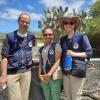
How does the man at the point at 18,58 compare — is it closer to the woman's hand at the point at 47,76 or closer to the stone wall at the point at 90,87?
the woman's hand at the point at 47,76

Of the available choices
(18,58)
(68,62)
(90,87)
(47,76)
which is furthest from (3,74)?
(90,87)

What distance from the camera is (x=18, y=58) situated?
4531 millimetres

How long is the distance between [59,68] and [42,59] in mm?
288

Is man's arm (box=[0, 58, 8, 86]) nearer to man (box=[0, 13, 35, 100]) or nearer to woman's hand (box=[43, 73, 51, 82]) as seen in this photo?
man (box=[0, 13, 35, 100])

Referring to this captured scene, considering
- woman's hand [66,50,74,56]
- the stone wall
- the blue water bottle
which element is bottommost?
the stone wall

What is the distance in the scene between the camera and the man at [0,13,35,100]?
14.8ft

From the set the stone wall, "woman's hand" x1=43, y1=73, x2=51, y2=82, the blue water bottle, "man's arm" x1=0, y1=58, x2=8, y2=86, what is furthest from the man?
the blue water bottle

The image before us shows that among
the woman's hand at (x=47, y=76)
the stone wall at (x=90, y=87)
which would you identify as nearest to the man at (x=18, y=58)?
the woman's hand at (x=47, y=76)

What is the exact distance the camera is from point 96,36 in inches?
1565

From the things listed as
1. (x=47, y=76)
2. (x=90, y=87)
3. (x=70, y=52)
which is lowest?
(x=90, y=87)

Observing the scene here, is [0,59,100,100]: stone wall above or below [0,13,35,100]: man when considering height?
below

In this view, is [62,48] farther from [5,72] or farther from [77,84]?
[5,72]

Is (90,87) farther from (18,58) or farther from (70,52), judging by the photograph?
(18,58)

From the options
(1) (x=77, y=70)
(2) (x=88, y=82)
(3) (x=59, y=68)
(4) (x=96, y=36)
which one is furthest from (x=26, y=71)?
(4) (x=96, y=36)
